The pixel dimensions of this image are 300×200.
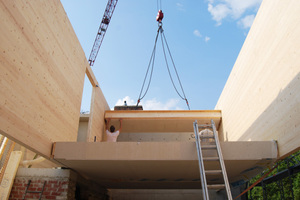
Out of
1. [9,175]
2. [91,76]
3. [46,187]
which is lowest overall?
[46,187]

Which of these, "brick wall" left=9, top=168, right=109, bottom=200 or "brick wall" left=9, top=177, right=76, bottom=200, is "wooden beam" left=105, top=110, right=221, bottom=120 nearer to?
"brick wall" left=9, top=168, right=109, bottom=200

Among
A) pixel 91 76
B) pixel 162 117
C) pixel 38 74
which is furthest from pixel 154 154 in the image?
pixel 162 117

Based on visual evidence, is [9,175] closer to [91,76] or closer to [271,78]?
[91,76]

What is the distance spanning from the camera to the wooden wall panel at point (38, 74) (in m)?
3.63

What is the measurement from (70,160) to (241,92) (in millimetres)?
4505

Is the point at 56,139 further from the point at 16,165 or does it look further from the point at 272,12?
the point at 272,12

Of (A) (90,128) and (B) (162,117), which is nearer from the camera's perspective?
(A) (90,128)

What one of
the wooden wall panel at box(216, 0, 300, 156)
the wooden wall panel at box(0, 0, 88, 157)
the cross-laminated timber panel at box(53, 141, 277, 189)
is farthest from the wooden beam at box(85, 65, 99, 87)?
the wooden wall panel at box(216, 0, 300, 156)

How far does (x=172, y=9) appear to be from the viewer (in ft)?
49.6

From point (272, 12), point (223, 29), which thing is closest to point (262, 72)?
point (272, 12)

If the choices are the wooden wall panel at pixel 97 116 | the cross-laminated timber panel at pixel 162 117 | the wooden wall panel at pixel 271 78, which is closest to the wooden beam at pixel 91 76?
the wooden wall panel at pixel 97 116

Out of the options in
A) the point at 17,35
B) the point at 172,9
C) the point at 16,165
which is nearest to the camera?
the point at 17,35

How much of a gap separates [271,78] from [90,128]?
4935mm

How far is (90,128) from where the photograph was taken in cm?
768
